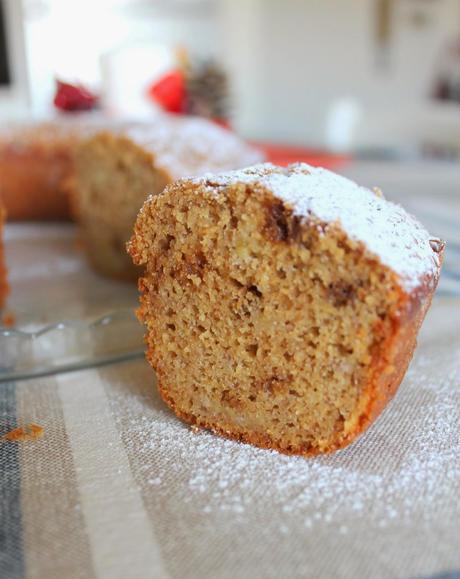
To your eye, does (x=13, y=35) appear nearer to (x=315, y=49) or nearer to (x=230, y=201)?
(x=315, y=49)

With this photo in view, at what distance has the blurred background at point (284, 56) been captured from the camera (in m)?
5.42

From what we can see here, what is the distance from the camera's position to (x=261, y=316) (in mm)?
1139

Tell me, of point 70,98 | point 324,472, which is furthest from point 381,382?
point 70,98

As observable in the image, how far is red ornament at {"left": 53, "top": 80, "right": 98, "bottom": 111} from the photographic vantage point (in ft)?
10.5

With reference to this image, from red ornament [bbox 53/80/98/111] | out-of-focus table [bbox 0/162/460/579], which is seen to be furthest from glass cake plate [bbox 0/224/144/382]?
red ornament [bbox 53/80/98/111]

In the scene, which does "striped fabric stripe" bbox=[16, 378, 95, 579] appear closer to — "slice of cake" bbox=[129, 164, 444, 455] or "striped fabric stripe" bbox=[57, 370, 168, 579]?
"striped fabric stripe" bbox=[57, 370, 168, 579]

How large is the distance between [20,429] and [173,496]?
39 cm

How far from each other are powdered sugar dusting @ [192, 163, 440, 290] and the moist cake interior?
2 cm

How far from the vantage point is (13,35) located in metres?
5.27

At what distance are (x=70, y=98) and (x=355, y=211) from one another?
2.49m

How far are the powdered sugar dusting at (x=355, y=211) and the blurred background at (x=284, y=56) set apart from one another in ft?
13.2

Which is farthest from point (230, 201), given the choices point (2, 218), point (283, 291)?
point (2, 218)

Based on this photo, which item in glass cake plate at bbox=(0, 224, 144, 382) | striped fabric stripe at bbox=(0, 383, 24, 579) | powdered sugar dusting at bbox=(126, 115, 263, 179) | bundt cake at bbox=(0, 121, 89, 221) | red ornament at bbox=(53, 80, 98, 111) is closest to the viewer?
striped fabric stripe at bbox=(0, 383, 24, 579)

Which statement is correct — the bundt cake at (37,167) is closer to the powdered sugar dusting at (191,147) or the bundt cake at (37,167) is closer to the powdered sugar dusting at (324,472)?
the powdered sugar dusting at (191,147)
